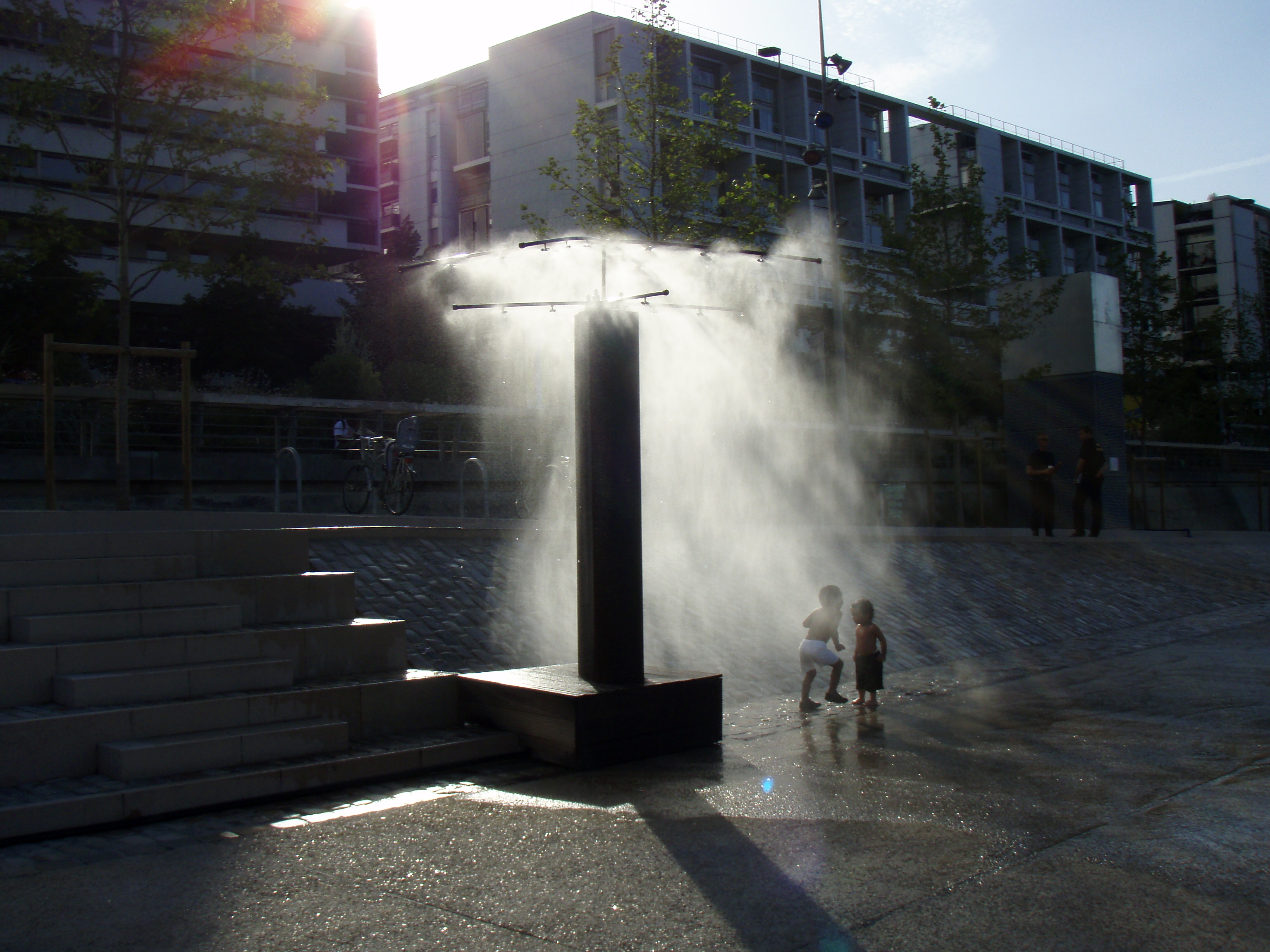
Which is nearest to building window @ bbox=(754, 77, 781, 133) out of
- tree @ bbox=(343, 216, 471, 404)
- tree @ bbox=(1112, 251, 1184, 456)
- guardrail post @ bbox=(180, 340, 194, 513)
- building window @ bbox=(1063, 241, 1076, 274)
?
tree @ bbox=(343, 216, 471, 404)

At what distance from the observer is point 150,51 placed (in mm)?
17438

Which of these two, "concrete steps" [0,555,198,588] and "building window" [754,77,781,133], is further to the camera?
"building window" [754,77,781,133]

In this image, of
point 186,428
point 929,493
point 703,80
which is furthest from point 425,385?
point 703,80

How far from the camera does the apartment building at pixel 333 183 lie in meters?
40.9

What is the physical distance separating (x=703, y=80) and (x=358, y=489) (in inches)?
1578

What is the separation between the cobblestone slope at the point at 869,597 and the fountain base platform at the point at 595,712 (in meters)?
1.40

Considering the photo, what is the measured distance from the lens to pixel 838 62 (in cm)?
2989

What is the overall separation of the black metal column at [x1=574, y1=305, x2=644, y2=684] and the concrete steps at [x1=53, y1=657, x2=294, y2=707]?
176 cm

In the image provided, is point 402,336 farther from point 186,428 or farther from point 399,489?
point 186,428

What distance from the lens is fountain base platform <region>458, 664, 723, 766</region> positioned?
6004mm

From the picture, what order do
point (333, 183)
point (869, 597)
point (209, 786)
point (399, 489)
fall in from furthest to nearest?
point (333, 183) → point (399, 489) → point (869, 597) → point (209, 786)

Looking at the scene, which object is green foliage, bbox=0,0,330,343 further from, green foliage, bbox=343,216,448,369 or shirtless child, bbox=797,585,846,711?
green foliage, bbox=343,216,448,369

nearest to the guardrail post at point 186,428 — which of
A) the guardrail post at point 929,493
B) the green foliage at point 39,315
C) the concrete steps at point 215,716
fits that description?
Result: the concrete steps at point 215,716

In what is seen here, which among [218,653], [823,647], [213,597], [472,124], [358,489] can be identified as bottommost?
[823,647]
